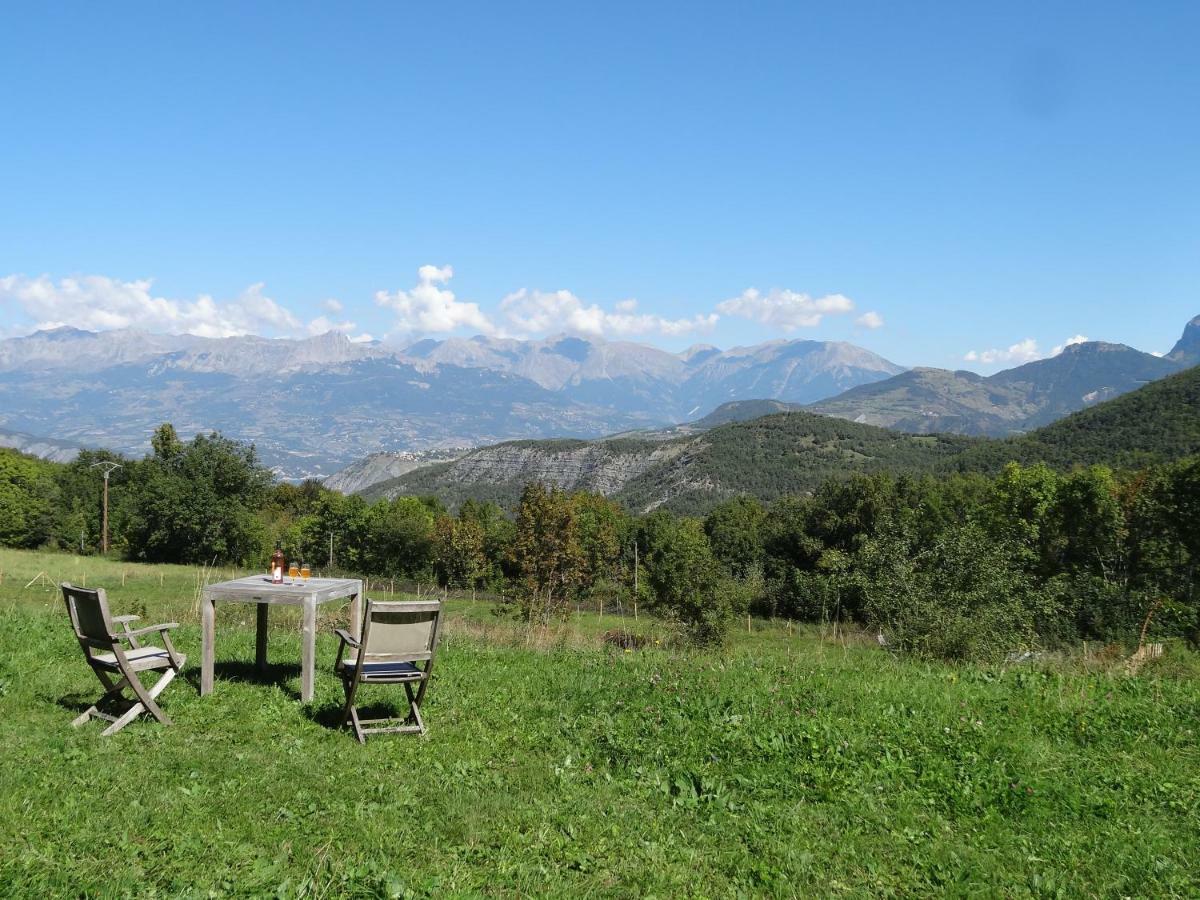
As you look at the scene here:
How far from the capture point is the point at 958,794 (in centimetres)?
539

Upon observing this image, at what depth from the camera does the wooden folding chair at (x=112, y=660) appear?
625 cm

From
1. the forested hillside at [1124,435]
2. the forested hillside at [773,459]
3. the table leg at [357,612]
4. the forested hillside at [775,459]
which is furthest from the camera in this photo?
the forested hillside at [773,459]

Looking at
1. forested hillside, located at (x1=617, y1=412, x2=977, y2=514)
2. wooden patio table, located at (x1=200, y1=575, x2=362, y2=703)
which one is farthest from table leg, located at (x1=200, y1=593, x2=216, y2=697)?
forested hillside, located at (x1=617, y1=412, x2=977, y2=514)

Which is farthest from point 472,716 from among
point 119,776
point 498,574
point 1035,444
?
point 1035,444

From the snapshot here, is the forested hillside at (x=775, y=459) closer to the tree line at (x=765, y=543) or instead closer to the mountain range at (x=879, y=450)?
the mountain range at (x=879, y=450)

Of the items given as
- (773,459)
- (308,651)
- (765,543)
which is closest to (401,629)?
(308,651)

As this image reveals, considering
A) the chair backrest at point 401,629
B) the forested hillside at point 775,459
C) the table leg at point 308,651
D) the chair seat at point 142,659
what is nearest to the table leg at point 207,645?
the chair seat at point 142,659

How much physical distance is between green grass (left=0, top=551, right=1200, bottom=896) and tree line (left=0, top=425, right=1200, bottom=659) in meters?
4.76

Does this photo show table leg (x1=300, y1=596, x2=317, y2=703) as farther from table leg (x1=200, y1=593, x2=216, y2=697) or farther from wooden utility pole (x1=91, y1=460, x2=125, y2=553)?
wooden utility pole (x1=91, y1=460, x2=125, y2=553)

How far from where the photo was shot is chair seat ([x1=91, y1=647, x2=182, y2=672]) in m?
6.48

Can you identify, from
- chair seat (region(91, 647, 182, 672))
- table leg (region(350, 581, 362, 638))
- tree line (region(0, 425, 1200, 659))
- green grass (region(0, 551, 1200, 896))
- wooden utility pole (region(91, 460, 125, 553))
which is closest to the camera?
green grass (region(0, 551, 1200, 896))

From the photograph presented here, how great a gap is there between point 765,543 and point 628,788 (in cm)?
6991

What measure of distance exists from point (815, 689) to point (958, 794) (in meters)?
2.24

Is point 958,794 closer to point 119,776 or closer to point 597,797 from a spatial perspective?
point 597,797
